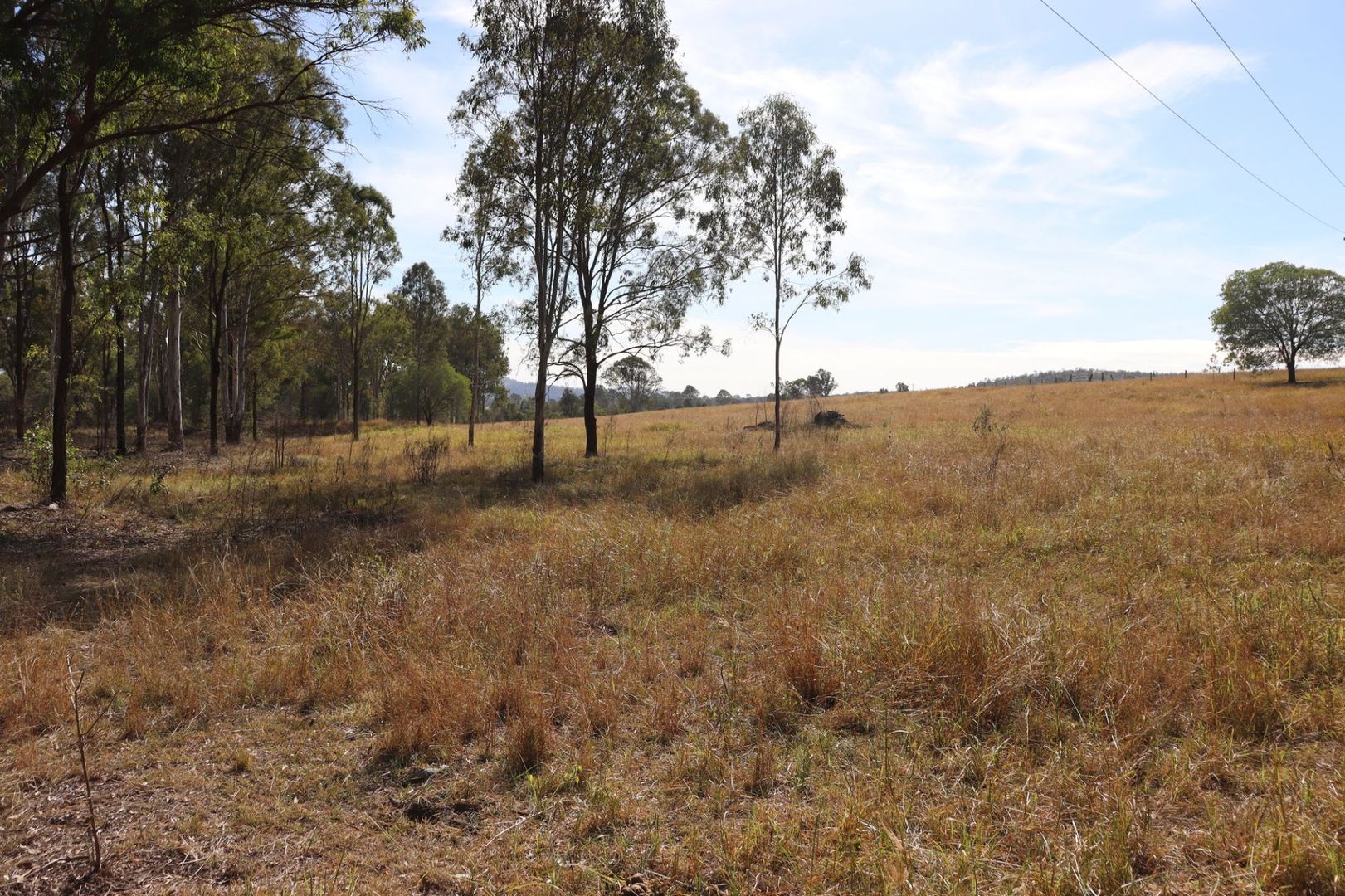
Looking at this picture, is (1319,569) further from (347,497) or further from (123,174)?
(123,174)

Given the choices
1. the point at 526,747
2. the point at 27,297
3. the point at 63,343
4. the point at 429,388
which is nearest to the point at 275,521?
the point at 63,343

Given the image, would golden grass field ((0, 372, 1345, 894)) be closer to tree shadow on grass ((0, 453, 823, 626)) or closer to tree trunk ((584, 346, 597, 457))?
tree shadow on grass ((0, 453, 823, 626))

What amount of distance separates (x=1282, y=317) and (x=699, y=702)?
206 feet

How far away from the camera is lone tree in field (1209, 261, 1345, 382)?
46312 millimetres

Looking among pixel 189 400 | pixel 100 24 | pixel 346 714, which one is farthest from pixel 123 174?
pixel 189 400

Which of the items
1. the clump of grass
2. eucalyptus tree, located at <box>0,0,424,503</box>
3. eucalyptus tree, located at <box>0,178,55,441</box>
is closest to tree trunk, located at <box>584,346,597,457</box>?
eucalyptus tree, located at <box>0,0,424,503</box>

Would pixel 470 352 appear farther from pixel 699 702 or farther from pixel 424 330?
pixel 699 702

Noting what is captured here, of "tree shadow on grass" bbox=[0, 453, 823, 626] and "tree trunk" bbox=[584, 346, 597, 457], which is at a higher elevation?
"tree trunk" bbox=[584, 346, 597, 457]

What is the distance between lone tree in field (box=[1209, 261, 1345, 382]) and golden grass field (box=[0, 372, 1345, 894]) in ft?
171

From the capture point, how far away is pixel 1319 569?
6355 mm

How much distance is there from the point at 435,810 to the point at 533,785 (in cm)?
51

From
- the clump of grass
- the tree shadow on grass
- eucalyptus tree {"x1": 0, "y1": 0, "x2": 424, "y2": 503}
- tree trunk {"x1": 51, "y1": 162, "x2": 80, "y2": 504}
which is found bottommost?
the clump of grass

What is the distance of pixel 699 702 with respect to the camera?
177 inches

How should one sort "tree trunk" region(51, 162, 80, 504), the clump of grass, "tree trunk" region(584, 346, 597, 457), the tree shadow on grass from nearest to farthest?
the clump of grass
the tree shadow on grass
"tree trunk" region(51, 162, 80, 504)
"tree trunk" region(584, 346, 597, 457)
